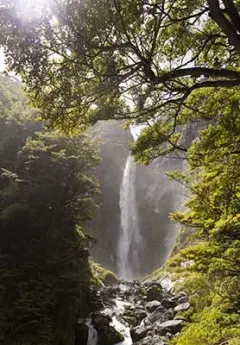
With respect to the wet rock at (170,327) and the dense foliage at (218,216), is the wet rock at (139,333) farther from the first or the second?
the dense foliage at (218,216)

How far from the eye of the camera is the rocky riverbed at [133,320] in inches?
456

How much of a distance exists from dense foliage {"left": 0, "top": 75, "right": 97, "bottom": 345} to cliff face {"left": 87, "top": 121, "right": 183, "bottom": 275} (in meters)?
21.7

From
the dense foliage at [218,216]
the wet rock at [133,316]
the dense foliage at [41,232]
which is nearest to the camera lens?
the dense foliage at [218,216]

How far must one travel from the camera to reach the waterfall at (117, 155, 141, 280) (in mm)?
37031

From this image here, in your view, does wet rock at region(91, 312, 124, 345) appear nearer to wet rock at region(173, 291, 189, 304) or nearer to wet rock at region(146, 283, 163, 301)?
wet rock at region(173, 291, 189, 304)

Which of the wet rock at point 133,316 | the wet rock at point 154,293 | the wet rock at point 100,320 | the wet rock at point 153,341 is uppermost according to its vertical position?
the wet rock at point 154,293

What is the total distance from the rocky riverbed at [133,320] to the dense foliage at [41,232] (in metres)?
0.99

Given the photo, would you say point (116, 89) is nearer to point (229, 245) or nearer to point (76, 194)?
point (229, 245)

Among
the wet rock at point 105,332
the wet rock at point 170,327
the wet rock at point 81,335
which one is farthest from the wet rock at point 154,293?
the wet rock at point 81,335

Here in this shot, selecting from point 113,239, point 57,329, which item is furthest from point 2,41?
point 113,239

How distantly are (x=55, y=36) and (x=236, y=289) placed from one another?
18.0 ft

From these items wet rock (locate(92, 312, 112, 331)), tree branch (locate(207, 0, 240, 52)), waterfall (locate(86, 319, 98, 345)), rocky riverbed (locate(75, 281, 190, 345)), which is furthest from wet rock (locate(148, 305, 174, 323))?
tree branch (locate(207, 0, 240, 52))

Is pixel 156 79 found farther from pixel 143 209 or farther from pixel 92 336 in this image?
pixel 143 209

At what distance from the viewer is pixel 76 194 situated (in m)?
13.3
